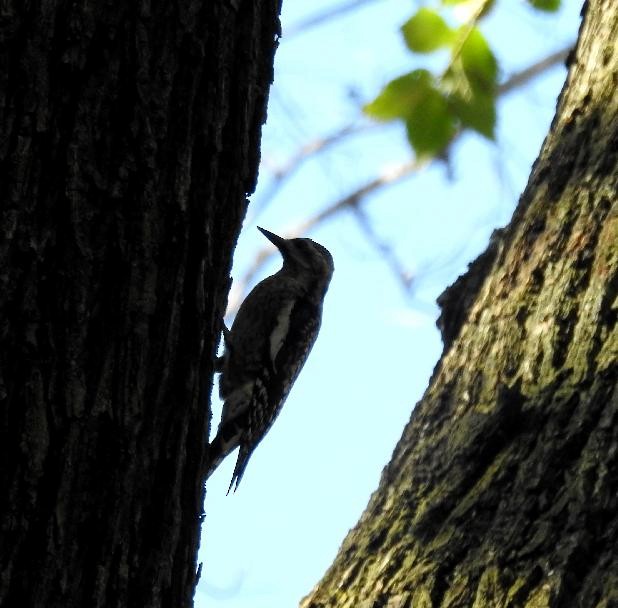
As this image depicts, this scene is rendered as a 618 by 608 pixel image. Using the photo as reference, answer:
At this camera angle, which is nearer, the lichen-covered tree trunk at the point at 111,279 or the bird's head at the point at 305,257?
the lichen-covered tree trunk at the point at 111,279

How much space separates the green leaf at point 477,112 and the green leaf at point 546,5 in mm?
417

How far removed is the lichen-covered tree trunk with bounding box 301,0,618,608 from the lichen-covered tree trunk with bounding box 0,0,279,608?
1.29 meters

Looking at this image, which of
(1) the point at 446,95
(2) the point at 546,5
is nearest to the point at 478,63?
(1) the point at 446,95

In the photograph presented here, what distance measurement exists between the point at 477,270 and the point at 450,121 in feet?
1.76

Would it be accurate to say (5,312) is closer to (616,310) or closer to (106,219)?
(106,219)

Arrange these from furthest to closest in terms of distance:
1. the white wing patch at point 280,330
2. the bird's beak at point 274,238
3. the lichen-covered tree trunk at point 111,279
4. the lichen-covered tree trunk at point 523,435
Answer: the bird's beak at point 274,238, the white wing patch at point 280,330, the lichen-covered tree trunk at point 523,435, the lichen-covered tree trunk at point 111,279

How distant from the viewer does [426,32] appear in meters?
4.04

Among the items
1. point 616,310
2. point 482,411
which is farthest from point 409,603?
point 616,310

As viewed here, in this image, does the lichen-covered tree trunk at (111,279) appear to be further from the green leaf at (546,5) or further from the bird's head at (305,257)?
the bird's head at (305,257)

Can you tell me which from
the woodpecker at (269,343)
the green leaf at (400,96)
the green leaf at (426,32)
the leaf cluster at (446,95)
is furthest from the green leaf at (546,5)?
the woodpecker at (269,343)

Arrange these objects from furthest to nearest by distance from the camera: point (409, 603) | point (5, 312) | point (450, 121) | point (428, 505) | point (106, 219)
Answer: point (450, 121)
point (428, 505)
point (409, 603)
point (106, 219)
point (5, 312)

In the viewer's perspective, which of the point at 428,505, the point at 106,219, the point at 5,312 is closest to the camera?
the point at 5,312

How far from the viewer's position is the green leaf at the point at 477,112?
12.7 ft

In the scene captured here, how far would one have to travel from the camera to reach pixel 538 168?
13.7ft
